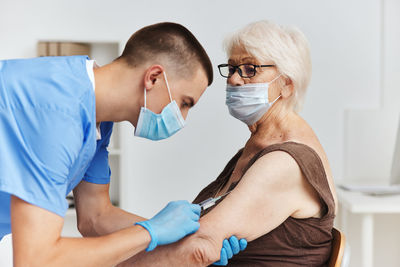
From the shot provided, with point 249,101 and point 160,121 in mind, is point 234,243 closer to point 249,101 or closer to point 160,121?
point 160,121

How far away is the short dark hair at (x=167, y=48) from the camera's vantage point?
1184mm

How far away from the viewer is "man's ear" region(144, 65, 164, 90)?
1160mm

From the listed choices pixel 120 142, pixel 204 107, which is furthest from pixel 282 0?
pixel 120 142

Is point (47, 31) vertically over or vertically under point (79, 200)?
over

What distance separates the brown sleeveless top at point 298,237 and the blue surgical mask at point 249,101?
26 cm

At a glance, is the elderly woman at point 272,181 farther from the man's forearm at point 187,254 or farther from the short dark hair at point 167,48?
the short dark hair at point 167,48

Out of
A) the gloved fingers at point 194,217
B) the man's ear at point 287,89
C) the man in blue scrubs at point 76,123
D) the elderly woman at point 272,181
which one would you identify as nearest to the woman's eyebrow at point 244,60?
the elderly woman at point 272,181

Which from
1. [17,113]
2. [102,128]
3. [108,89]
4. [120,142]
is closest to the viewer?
[17,113]

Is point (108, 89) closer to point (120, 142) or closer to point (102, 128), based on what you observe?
point (102, 128)

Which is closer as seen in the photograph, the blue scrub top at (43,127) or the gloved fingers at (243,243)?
the blue scrub top at (43,127)

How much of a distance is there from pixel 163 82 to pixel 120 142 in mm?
1754

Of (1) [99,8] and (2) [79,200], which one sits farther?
(1) [99,8]

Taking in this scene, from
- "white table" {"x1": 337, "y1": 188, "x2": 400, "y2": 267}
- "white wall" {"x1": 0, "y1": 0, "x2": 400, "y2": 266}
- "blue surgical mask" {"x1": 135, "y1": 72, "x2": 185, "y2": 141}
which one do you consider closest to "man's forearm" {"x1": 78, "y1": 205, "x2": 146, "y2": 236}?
"blue surgical mask" {"x1": 135, "y1": 72, "x2": 185, "y2": 141}

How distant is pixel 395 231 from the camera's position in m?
2.96
